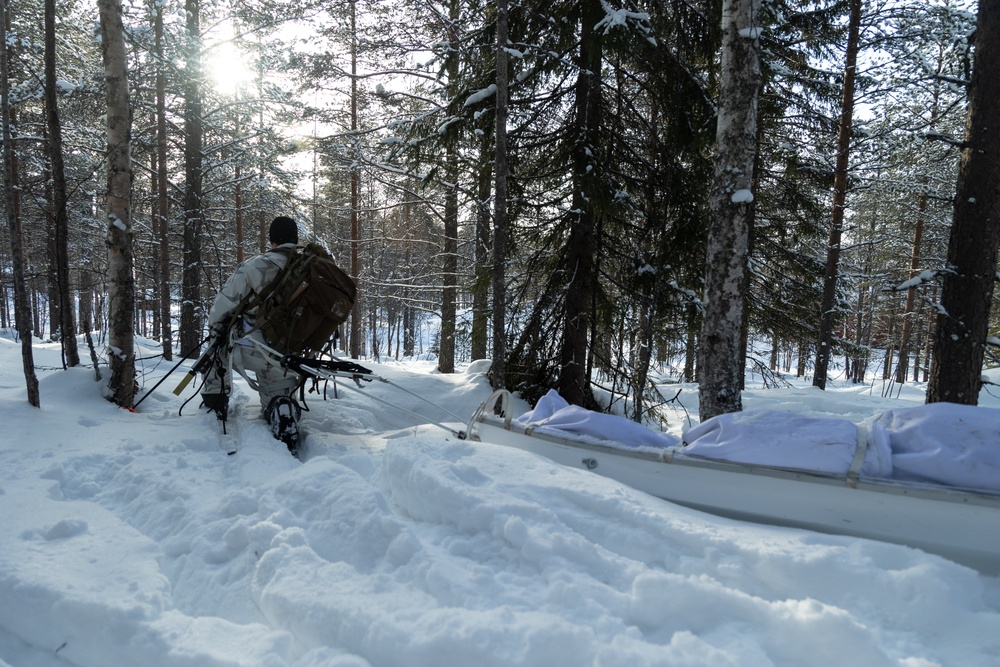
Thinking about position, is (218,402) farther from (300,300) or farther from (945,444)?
(945,444)

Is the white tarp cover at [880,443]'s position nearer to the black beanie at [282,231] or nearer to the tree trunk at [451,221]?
the black beanie at [282,231]

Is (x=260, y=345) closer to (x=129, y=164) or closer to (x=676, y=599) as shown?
(x=129, y=164)

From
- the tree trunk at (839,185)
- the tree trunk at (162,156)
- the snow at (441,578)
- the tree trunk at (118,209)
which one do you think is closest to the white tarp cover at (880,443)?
the snow at (441,578)

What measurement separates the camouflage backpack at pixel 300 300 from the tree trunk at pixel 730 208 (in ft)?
11.5

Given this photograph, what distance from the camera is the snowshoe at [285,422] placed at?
431 cm

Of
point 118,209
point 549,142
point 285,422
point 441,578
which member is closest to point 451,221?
point 549,142

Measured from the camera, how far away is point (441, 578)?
2.08 m

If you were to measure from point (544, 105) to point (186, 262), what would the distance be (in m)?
9.54

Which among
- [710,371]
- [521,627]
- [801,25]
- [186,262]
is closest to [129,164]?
[521,627]

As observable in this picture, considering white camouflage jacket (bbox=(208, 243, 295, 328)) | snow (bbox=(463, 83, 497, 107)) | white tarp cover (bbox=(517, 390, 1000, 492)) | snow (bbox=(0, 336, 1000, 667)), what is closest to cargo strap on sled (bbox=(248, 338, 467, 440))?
white camouflage jacket (bbox=(208, 243, 295, 328))

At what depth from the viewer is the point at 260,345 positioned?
435cm

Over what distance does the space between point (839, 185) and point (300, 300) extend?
12445 mm

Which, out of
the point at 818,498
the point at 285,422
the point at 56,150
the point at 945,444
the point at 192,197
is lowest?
the point at 285,422

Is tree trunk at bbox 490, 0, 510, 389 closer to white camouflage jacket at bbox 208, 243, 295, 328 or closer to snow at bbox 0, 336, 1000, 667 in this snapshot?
white camouflage jacket at bbox 208, 243, 295, 328
